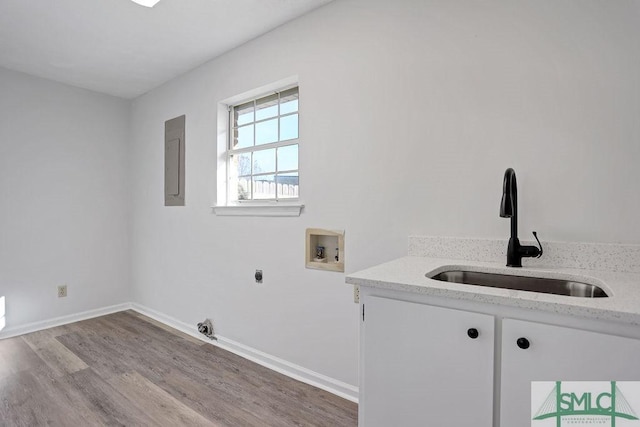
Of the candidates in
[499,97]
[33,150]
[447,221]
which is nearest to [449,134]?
[499,97]

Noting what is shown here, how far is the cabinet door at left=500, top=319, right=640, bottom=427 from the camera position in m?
0.81

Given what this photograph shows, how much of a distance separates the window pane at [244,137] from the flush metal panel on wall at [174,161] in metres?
0.62

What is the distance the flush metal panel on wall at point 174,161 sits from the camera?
3.12 m

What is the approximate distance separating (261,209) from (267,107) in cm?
82

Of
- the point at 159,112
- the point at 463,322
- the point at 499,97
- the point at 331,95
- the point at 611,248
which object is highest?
the point at 159,112

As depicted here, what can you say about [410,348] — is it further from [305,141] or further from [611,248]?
[305,141]

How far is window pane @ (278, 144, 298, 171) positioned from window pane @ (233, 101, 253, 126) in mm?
510

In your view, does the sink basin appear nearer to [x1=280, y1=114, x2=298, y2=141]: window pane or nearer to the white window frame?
the white window frame

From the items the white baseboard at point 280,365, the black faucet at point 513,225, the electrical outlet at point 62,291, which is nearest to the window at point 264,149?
the white baseboard at point 280,365

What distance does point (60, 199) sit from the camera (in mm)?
3309

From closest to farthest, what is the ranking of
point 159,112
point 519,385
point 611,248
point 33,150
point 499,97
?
1. point 519,385
2. point 611,248
3. point 499,97
4. point 33,150
5. point 159,112

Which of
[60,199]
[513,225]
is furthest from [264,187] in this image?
[60,199]

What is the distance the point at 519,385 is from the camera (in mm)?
917

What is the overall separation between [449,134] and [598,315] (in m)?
1.04
